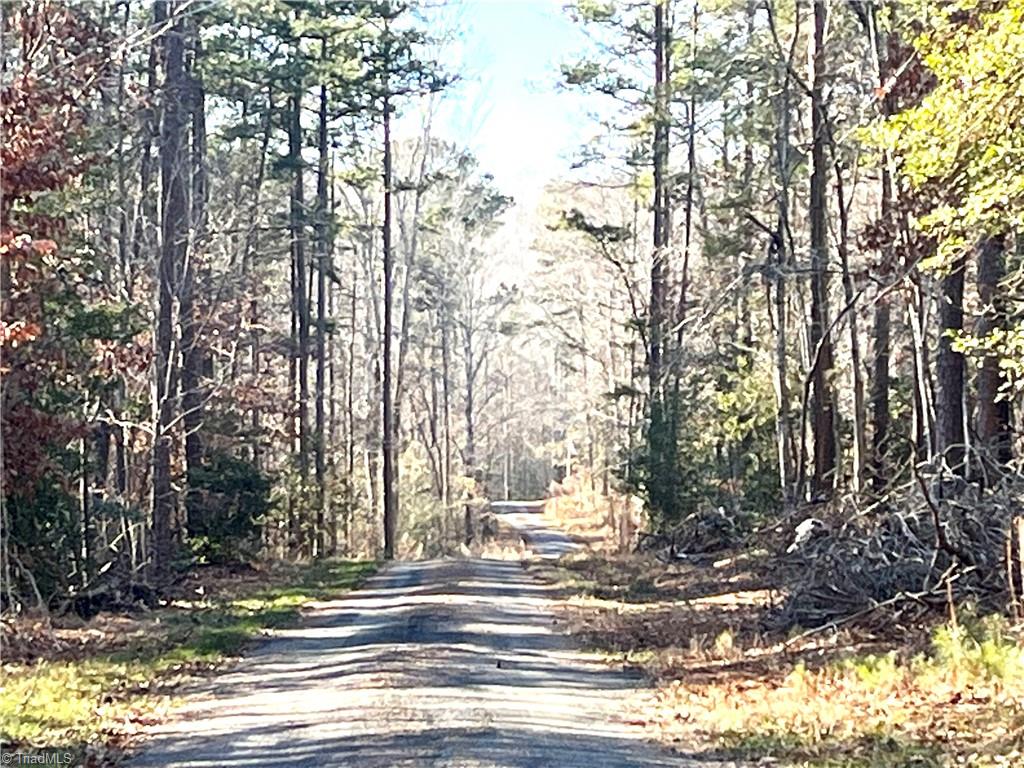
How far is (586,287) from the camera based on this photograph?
5375cm

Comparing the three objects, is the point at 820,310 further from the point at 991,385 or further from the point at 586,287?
the point at 586,287

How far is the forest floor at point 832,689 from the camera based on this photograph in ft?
30.9

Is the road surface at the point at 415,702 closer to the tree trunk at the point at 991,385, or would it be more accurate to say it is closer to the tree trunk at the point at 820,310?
the tree trunk at the point at 991,385

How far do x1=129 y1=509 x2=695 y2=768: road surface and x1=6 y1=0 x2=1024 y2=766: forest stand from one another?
2.16 meters

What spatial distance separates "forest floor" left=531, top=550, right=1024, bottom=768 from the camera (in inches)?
371

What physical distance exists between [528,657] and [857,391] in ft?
32.9

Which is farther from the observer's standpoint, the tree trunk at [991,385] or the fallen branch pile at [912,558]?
the tree trunk at [991,385]

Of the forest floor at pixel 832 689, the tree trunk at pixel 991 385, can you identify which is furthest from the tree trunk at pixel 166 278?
the tree trunk at pixel 991 385

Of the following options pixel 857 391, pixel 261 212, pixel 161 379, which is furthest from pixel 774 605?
pixel 261 212

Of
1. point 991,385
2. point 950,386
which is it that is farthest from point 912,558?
point 991,385

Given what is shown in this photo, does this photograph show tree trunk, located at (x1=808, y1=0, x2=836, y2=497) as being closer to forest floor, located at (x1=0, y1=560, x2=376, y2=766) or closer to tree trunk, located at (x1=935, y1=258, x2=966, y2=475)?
tree trunk, located at (x1=935, y1=258, x2=966, y2=475)

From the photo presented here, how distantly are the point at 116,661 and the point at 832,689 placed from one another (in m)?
7.69

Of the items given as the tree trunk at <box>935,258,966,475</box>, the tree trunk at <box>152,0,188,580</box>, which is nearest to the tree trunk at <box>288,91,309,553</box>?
the tree trunk at <box>152,0,188,580</box>

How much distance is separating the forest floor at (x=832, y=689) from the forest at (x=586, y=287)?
0.64 feet
